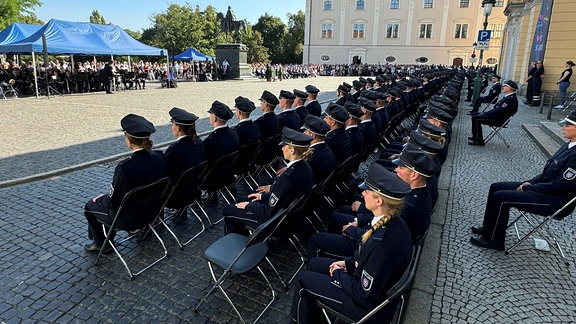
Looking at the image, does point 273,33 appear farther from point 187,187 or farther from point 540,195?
point 540,195

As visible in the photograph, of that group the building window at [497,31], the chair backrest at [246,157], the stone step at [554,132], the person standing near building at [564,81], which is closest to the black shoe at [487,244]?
the chair backrest at [246,157]

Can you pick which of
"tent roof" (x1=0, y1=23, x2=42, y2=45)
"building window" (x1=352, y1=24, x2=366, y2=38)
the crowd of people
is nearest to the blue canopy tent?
"tent roof" (x1=0, y1=23, x2=42, y2=45)

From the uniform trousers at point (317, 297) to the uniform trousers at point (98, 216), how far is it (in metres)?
2.33

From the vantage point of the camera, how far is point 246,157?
6.00 m

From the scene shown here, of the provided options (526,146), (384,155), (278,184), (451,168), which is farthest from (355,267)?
(526,146)

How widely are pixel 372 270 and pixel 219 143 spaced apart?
3.40 metres

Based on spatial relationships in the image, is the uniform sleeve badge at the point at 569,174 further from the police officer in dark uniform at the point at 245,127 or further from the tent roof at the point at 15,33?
the tent roof at the point at 15,33

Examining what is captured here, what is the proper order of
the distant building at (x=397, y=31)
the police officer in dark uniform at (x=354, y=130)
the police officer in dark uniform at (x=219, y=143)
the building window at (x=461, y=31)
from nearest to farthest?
the police officer in dark uniform at (x=219, y=143) → the police officer in dark uniform at (x=354, y=130) → the distant building at (x=397, y=31) → the building window at (x=461, y=31)

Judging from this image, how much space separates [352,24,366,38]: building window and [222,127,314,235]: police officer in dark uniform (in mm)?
69177

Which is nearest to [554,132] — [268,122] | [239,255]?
[268,122]

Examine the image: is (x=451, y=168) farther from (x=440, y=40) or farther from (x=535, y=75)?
(x=440, y=40)

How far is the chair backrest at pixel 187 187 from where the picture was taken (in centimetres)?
462

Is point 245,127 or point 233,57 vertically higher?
point 233,57

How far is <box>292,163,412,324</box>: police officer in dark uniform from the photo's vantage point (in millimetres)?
2545
